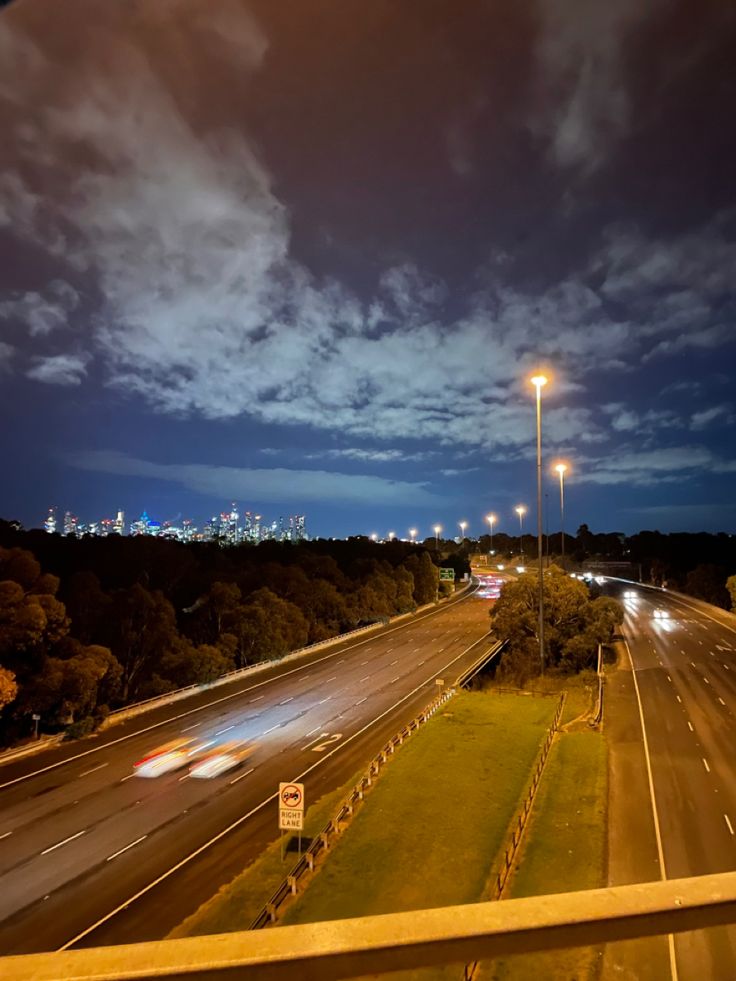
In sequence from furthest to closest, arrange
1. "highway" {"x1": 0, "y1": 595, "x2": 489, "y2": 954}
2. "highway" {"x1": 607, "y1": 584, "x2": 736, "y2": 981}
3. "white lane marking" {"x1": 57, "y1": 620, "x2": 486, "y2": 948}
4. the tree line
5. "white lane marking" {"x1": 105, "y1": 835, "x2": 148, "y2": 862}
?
the tree line, "white lane marking" {"x1": 105, "y1": 835, "x2": 148, "y2": 862}, "highway" {"x1": 0, "y1": 595, "x2": 489, "y2": 954}, "white lane marking" {"x1": 57, "y1": 620, "x2": 486, "y2": 948}, "highway" {"x1": 607, "y1": 584, "x2": 736, "y2": 981}

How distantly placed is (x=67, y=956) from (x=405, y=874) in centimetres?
1707

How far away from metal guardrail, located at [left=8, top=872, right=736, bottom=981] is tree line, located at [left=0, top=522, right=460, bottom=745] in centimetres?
2718

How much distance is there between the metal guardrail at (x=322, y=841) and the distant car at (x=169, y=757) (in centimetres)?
919

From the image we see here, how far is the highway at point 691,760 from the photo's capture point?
1418 cm

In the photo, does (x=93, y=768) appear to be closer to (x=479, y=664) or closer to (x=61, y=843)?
(x=61, y=843)

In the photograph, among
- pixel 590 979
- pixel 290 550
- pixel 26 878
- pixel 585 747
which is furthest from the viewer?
pixel 290 550

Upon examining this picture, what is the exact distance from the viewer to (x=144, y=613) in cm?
4181

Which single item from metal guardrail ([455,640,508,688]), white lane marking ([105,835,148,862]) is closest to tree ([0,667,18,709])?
white lane marking ([105,835,148,862])

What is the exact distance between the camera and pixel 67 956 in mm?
2309

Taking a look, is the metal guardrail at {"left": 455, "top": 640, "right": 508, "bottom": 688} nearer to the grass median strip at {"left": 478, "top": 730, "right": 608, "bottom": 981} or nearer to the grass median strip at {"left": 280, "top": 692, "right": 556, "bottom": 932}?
the grass median strip at {"left": 280, "top": 692, "right": 556, "bottom": 932}

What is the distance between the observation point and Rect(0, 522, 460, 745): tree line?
1202 inches

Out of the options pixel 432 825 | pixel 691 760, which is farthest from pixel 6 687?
pixel 691 760

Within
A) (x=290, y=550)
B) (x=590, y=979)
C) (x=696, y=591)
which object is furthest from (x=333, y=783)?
(x=696, y=591)

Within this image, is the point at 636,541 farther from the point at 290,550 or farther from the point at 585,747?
the point at 585,747
